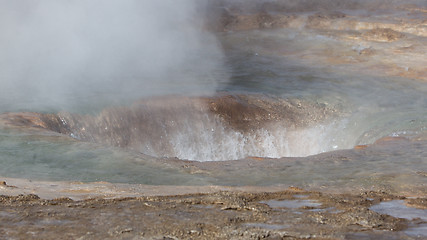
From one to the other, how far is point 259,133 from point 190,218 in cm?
297

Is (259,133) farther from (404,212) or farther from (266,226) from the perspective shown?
(266,226)

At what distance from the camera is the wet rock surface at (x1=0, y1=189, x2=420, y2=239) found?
2.12 meters

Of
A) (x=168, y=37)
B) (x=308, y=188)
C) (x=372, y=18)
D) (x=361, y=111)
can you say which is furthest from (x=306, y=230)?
(x=372, y=18)

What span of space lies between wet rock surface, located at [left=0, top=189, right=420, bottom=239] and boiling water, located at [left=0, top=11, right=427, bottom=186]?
A: 583mm

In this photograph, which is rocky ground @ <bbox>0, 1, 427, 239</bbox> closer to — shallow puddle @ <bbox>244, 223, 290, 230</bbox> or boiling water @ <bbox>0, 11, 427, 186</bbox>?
shallow puddle @ <bbox>244, 223, 290, 230</bbox>

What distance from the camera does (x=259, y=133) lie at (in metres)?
Answer: 5.24

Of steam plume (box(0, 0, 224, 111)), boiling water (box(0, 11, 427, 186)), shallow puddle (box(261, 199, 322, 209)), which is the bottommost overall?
shallow puddle (box(261, 199, 322, 209))

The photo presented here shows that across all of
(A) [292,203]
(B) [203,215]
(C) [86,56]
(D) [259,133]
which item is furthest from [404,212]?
(C) [86,56]

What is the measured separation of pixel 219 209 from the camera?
8.18 ft

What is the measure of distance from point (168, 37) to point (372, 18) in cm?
368

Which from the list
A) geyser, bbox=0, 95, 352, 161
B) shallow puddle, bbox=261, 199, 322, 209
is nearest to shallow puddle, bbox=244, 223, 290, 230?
shallow puddle, bbox=261, 199, 322, 209

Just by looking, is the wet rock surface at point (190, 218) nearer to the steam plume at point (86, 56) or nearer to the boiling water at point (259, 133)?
the boiling water at point (259, 133)

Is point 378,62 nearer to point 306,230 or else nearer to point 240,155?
point 240,155

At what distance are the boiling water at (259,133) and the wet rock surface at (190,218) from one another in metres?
0.58
